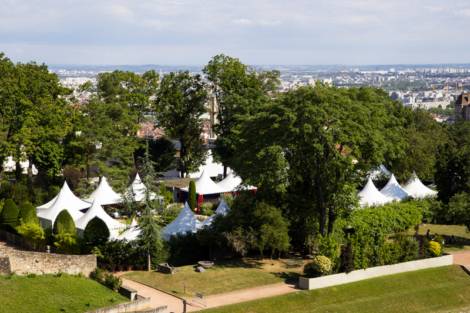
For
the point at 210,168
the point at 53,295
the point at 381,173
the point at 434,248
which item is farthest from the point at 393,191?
the point at 53,295

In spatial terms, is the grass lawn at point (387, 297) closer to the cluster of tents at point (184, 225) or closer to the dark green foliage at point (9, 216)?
the cluster of tents at point (184, 225)

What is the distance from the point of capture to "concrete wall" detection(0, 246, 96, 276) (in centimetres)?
2741

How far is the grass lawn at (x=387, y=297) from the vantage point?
88.3 ft

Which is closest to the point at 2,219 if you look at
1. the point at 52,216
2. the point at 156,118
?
the point at 52,216

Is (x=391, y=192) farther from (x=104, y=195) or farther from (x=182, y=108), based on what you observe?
(x=182, y=108)

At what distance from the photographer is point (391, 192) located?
150ft

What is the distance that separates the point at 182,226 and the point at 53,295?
10.1 m

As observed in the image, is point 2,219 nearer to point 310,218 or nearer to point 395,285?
point 310,218

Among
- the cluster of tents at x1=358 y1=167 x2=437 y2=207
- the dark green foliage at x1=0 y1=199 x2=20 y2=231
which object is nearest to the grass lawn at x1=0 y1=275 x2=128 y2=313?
the dark green foliage at x1=0 y1=199 x2=20 y2=231

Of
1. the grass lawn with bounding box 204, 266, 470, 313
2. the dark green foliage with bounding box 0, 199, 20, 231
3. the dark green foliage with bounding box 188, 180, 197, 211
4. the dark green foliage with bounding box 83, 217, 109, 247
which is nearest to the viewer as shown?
the grass lawn with bounding box 204, 266, 470, 313

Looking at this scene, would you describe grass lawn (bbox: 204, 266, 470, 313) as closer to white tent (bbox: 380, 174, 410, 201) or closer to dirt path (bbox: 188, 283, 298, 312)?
dirt path (bbox: 188, 283, 298, 312)

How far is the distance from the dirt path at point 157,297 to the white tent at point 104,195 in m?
15.3

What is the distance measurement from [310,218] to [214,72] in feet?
84.3

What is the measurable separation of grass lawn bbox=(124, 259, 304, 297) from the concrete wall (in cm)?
203
